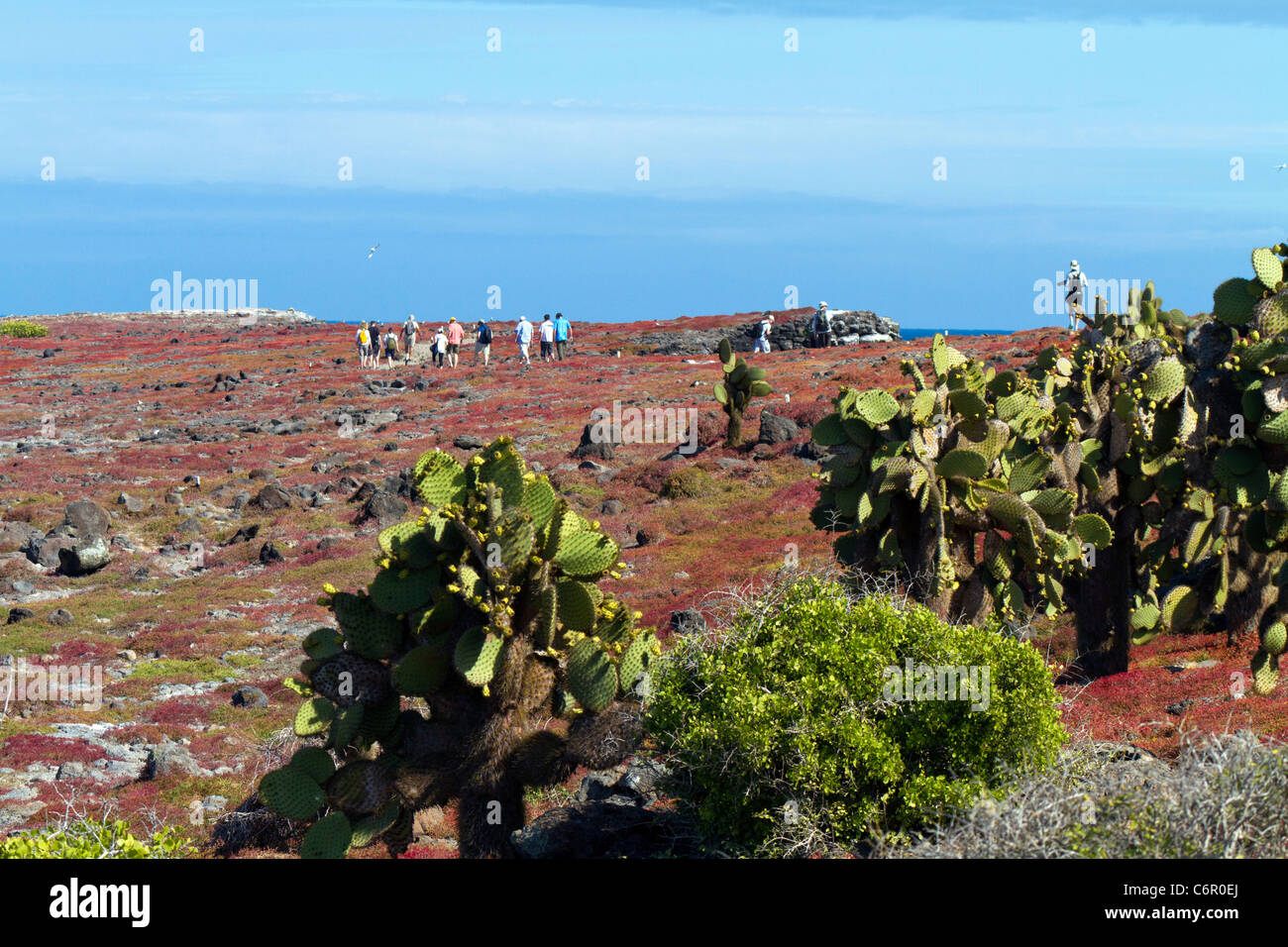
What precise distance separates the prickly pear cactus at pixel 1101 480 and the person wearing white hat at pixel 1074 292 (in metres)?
1.53

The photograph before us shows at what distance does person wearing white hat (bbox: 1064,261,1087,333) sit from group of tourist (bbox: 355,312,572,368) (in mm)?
39021

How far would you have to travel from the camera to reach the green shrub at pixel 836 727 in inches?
331

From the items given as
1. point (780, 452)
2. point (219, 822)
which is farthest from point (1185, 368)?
point (780, 452)

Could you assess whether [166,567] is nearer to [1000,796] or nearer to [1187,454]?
[1187,454]

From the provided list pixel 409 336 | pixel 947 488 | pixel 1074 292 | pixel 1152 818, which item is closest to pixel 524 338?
pixel 409 336

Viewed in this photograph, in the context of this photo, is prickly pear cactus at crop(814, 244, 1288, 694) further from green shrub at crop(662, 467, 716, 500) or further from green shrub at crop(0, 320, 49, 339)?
green shrub at crop(0, 320, 49, 339)

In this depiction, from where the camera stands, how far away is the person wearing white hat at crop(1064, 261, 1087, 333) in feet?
60.4

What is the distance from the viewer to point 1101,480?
16.5 metres

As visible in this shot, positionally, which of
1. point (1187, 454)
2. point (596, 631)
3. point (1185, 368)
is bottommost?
point (596, 631)

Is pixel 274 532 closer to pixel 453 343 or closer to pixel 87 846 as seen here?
pixel 87 846

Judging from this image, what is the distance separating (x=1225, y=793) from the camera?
276 inches

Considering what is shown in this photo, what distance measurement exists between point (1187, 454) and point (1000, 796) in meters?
8.66

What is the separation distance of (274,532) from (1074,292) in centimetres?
2067

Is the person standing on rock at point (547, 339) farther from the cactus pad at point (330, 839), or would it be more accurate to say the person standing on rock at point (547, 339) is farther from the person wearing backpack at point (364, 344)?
the cactus pad at point (330, 839)
